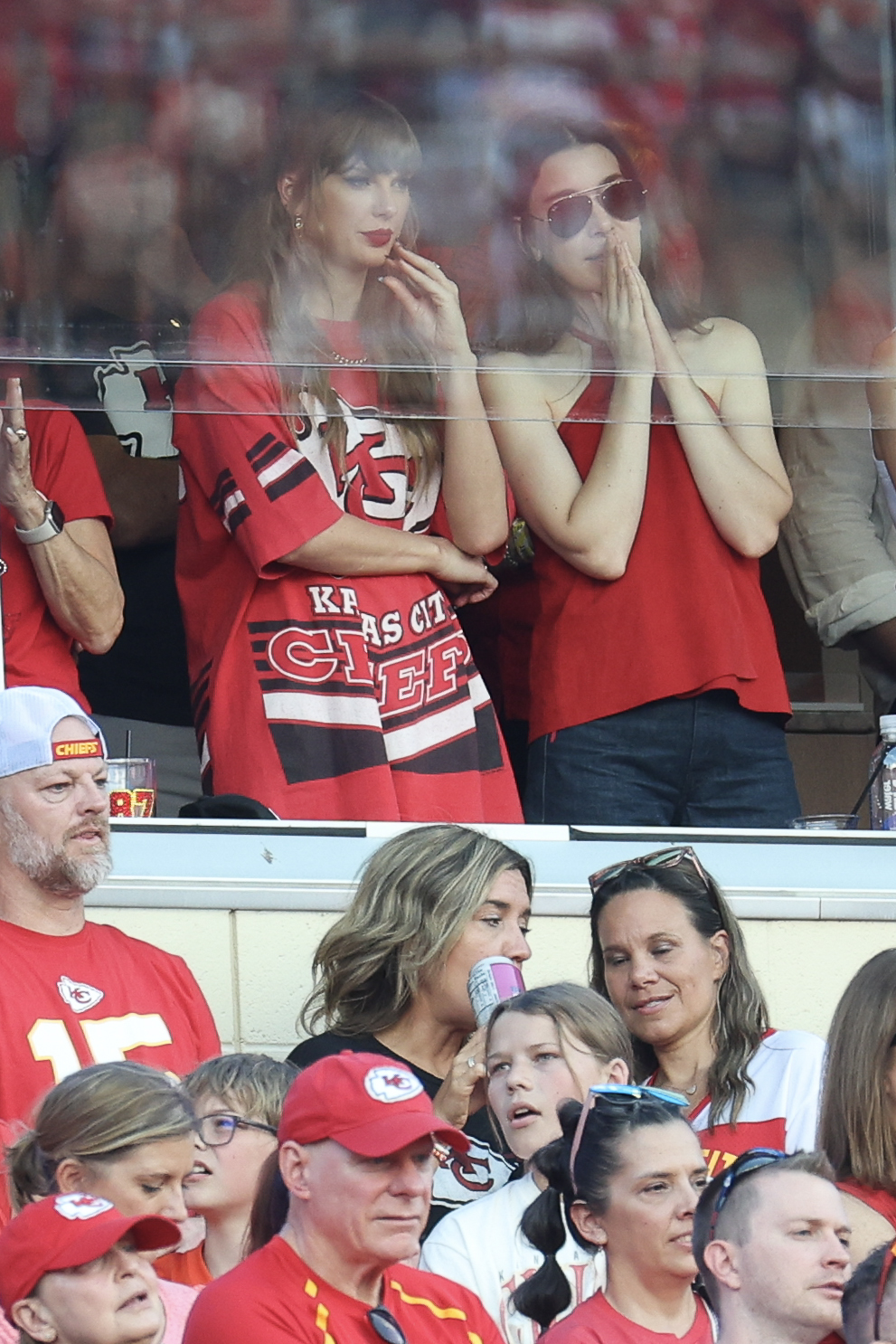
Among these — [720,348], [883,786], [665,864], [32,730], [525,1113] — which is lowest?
[525,1113]

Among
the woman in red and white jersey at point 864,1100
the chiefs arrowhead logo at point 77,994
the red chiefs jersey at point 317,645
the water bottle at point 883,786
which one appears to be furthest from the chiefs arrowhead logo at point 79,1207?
the water bottle at point 883,786

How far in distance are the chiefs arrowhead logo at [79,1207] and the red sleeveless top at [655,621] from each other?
7.83 feet

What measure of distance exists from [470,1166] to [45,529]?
1.91m

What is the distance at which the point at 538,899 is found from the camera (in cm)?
504

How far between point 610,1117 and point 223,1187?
726 mm

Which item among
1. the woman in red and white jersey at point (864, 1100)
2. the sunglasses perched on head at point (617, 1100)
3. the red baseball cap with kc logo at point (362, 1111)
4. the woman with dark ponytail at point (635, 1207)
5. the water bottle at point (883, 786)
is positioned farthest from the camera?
the water bottle at point (883, 786)

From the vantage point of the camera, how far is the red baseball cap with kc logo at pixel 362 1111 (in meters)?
2.84

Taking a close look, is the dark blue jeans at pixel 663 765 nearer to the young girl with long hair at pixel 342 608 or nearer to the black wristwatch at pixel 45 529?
the young girl with long hair at pixel 342 608

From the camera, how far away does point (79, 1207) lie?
280cm

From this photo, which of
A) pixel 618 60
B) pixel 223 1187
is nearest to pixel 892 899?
pixel 223 1187

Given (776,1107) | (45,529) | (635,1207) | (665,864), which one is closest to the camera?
(635,1207)

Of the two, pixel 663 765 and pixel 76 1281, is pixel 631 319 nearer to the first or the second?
pixel 76 1281

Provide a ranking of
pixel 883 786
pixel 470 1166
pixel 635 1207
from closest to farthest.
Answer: pixel 635 1207 → pixel 470 1166 → pixel 883 786

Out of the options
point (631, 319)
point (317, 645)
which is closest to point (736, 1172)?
point (631, 319)
